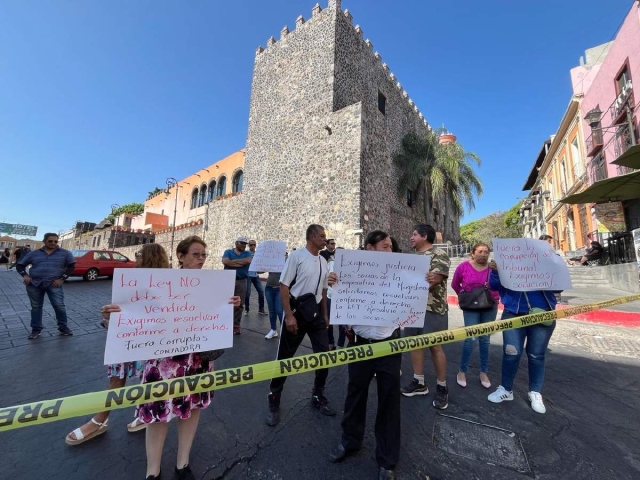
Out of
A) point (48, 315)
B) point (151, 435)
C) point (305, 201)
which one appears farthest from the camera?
point (305, 201)

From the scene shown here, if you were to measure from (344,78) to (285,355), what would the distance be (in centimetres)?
1568

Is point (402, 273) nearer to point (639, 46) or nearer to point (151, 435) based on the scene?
point (151, 435)

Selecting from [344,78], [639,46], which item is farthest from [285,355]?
[639,46]

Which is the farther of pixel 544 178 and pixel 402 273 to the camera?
pixel 544 178

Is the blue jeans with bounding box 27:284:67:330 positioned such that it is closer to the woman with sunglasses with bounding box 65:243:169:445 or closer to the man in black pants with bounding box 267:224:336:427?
the woman with sunglasses with bounding box 65:243:169:445

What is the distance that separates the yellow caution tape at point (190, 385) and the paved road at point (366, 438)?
80 centimetres

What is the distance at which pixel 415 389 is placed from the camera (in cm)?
295

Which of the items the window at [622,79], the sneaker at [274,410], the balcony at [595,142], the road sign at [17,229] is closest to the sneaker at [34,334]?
the sneaker at [274,410]

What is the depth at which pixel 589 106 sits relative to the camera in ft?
50.8

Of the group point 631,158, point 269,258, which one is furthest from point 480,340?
point 631,158

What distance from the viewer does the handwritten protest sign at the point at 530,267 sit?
2.74 m

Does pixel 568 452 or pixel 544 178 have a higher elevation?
pixel 544 178

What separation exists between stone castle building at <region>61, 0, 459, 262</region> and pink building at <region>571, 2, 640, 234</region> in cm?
949

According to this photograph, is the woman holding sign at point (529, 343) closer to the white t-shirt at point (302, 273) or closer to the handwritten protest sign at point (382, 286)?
the handwritten protest sign at point (382, 286)
